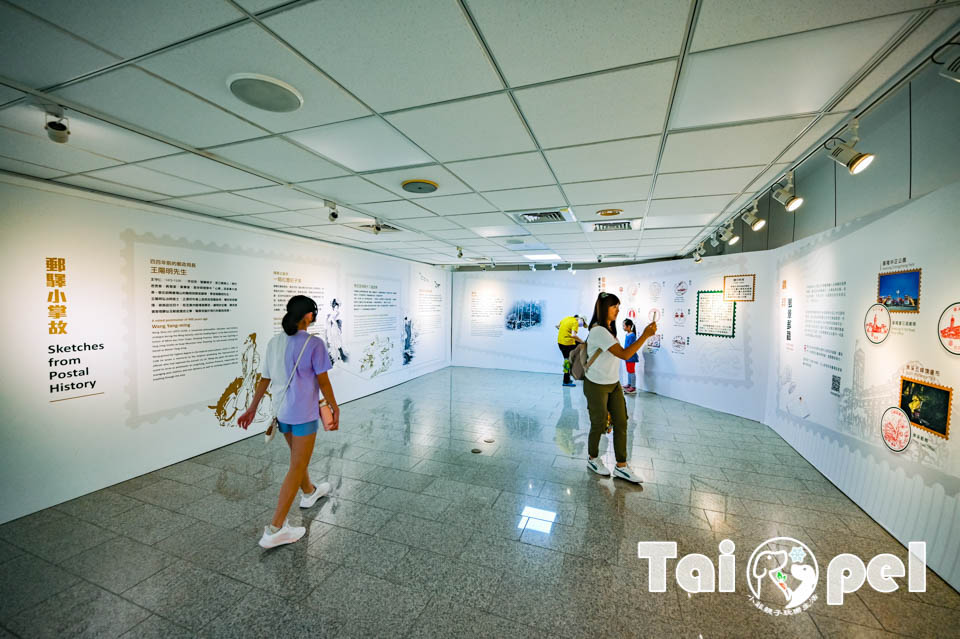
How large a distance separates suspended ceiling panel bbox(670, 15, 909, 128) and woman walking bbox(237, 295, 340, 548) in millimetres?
2667

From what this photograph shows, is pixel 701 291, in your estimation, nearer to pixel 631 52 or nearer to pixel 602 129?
pixel 602 129

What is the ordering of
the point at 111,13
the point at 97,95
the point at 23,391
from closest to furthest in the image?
1. the point at 111,13
2. the point at 97,95
3. the point at 23,391

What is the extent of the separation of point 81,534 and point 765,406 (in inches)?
304

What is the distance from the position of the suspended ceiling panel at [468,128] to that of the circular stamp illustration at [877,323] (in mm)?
3046

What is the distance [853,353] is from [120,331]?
6.89 metres

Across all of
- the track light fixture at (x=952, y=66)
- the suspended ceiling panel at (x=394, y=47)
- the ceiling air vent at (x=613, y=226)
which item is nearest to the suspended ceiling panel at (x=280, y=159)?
the suspended ceiling panel at (x=394, y=47)

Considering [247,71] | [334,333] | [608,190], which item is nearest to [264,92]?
[247,71]

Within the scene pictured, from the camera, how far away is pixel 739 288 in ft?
18.7

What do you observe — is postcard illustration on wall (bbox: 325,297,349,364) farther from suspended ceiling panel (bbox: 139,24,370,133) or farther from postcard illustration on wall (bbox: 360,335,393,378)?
suspended ceiling panel (bbox: 139,24,370,133)

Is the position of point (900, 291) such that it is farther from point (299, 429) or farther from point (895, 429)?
point (299, 429)

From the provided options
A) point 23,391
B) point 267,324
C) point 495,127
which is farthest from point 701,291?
point 23,391

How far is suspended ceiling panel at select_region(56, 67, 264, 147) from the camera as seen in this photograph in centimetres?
176

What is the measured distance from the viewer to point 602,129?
2.22 metres

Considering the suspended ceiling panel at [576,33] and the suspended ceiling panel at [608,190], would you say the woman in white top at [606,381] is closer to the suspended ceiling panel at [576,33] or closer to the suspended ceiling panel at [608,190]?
the suspended ceiling panel at [608,190]
